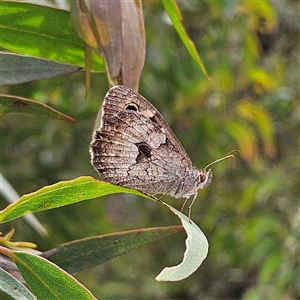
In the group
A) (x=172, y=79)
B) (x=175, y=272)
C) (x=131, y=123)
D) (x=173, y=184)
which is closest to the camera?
(x=175, y=272)

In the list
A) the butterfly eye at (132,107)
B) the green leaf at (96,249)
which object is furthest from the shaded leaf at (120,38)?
the green leaf at (96,249)

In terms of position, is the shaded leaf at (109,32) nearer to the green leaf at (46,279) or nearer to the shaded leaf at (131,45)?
the shaded leaf at (131,45)

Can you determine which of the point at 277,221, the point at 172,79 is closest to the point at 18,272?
the point at 172,79

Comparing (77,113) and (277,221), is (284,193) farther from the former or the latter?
(77,113)

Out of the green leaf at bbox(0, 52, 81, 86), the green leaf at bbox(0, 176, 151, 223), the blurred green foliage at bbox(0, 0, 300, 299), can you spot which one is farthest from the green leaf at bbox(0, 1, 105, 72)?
the blurred green foliage at bbox(0, 0, 300, 299)

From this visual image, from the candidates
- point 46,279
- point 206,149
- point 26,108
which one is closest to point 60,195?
point 46,279

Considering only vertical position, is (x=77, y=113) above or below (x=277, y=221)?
above

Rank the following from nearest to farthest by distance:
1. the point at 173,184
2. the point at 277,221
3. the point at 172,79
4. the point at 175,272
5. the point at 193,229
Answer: the point at 175,272 < the point at 193,229 < the point at 173,184 < the point at 172,79 < the point at 277,221
